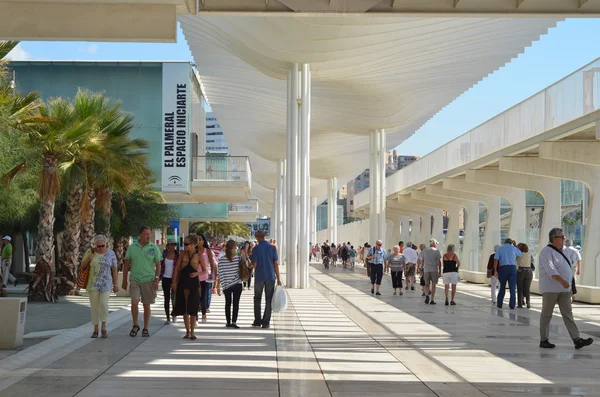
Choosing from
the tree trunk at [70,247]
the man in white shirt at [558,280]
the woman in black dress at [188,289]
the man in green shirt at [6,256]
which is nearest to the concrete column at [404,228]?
the man in green shirt at [6,256]

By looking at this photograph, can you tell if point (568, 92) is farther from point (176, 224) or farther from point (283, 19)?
point (176, 224)

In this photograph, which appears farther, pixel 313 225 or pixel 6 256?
pixel 313 225

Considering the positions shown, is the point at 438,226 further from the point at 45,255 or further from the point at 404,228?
the point at 45,255

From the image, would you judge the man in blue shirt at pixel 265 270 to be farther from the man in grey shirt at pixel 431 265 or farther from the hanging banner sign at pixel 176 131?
the hanging banner sign at pixel 176 131

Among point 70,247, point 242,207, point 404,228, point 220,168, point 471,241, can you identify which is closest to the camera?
point 70,247

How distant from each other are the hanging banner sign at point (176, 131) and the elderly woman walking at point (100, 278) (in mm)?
23892

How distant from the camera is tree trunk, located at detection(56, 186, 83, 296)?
76.7 feet

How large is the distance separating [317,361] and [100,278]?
3.81m

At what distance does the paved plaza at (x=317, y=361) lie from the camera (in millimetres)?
8328

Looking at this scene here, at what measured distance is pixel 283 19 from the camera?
25.5m

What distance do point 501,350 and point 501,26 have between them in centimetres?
1750

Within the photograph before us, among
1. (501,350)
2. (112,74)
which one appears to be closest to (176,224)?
(112,74)

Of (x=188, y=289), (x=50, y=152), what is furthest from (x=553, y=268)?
(x=50, y=152)

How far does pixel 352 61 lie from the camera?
100 feet
